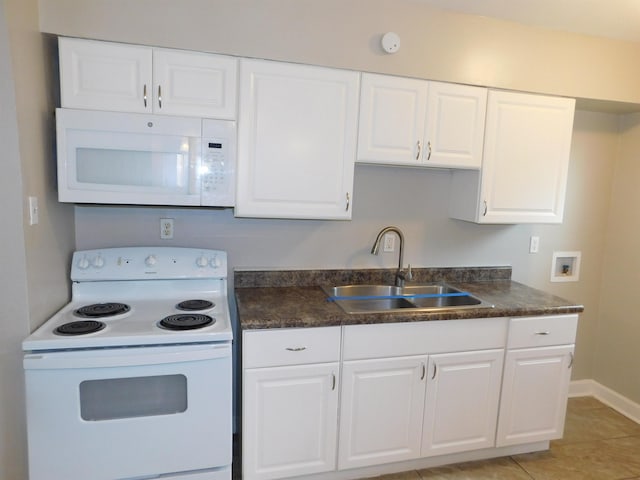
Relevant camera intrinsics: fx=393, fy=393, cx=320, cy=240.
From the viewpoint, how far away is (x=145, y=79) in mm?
1698

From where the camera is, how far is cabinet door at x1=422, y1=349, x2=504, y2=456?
6.43 feet

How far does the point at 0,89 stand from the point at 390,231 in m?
1.91

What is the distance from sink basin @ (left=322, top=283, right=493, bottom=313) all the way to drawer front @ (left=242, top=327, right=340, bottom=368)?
36cm

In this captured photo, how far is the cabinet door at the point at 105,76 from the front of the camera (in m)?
1.63

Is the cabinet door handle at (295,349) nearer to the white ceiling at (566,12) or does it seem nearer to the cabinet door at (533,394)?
the cabinet door at (533,394)

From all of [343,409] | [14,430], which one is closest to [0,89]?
[14,430]

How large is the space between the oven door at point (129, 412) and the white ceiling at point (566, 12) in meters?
2.01

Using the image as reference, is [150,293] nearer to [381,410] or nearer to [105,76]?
[105,76]

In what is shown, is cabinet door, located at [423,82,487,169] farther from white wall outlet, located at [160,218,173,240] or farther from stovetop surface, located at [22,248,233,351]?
white wall outlet, located at [160,218,173,240]

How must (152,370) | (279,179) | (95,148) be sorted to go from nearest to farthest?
(152,370) → (95,148) → (279,179)

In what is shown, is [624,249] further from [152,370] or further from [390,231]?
[152,370]

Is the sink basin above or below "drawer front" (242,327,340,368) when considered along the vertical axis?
above

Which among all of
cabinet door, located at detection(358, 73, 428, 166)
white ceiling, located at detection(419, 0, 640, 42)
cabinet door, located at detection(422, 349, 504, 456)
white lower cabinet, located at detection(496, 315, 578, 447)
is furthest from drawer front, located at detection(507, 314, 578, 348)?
white ceiling, located at detection(419, 0, 640, 42)

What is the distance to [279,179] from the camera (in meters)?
1.92
